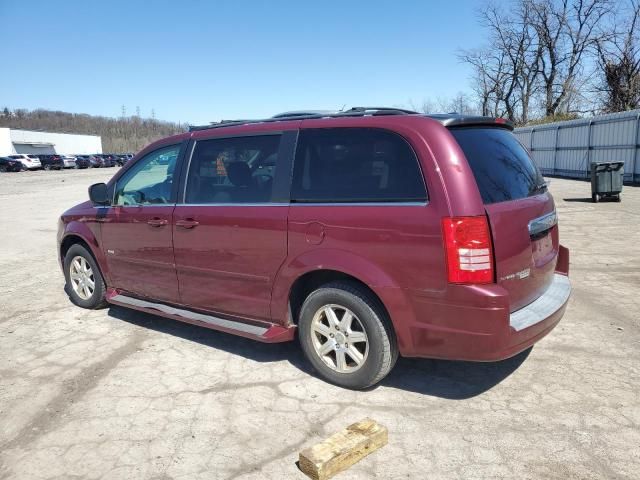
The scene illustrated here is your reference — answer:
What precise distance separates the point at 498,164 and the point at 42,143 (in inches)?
3699

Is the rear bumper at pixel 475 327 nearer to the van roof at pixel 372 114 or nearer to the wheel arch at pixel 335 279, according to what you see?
the wheel arch at pixel 335 279

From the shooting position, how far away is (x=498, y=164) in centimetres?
358

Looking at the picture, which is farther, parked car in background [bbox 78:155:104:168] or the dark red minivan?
parked car in background [bbox 78:155:104:168]

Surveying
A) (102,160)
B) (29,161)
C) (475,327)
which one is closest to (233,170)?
(475,327)

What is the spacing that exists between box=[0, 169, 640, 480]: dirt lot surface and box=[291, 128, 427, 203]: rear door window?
137 centimetres

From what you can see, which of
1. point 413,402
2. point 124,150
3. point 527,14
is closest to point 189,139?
point 413,402

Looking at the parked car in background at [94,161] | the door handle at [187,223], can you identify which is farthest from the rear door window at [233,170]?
the parked car in background at [94,161]

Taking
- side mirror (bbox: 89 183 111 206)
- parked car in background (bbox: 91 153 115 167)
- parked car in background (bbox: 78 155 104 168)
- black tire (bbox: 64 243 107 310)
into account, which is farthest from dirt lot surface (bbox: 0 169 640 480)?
parked car in background (bbox: 91 153 115 167)

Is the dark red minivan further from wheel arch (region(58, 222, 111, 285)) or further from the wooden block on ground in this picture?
wheel arch (region(58, 222, 111, 285))

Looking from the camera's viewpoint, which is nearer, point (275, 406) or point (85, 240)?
point (275, 406)

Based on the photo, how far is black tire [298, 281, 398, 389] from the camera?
348cm

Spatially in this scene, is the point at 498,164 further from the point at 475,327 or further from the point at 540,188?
the point at 475,327

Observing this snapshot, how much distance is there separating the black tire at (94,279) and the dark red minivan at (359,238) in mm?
961

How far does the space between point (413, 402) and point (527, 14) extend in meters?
51.1
